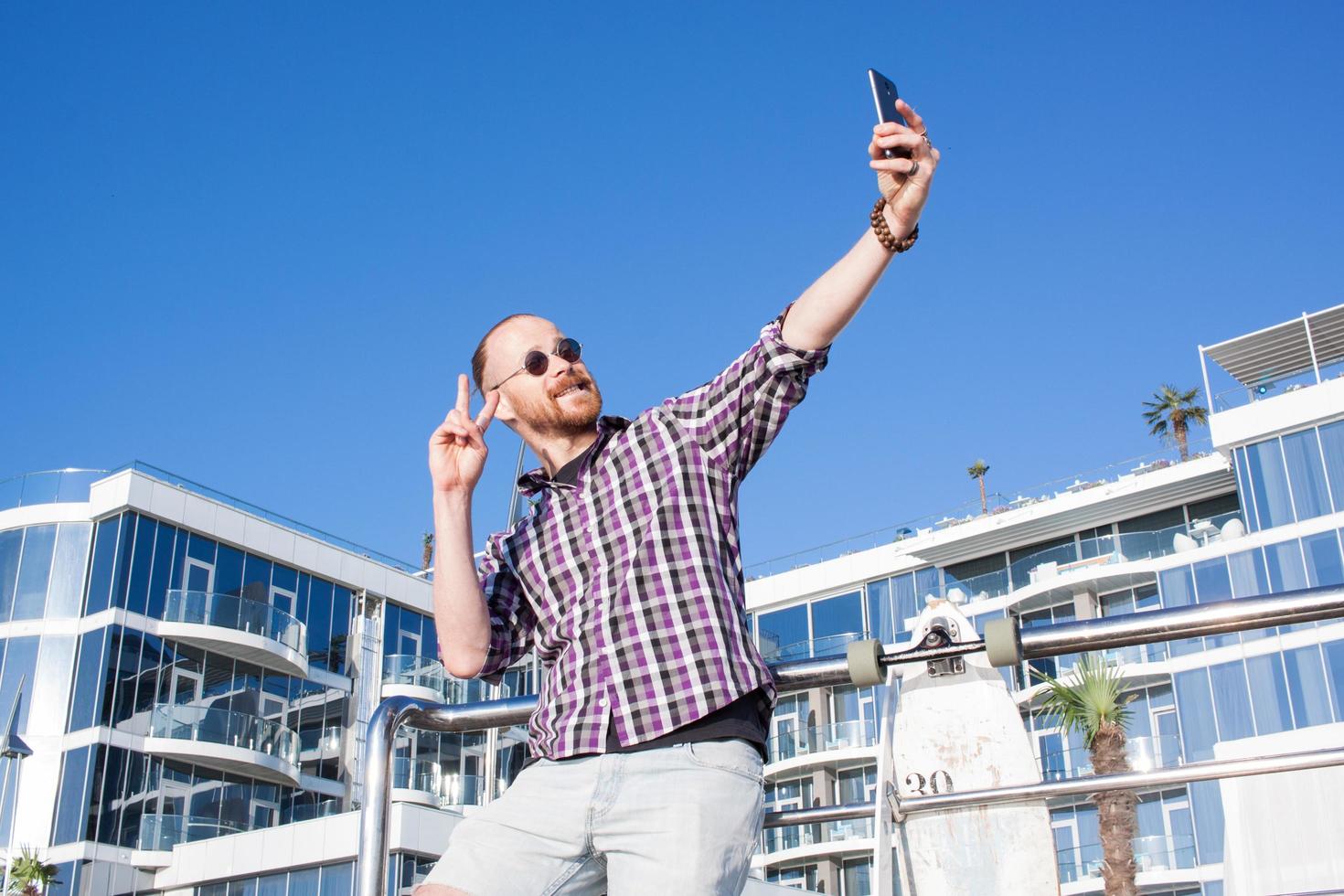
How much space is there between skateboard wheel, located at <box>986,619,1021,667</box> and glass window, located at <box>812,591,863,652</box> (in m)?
47.2

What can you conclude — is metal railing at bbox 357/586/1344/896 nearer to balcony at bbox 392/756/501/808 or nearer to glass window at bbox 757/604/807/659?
balcony at bbox 392/756/501/808

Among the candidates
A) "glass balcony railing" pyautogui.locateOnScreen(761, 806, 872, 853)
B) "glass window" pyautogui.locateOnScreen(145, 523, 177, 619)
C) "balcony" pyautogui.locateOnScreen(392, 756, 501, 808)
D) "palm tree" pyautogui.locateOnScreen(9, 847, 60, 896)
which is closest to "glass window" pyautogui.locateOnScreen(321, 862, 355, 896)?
"palm tree" pyautogui.locateOnScreen(9, 847, 60, 896)

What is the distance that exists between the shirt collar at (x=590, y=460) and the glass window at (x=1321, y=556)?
120 ft

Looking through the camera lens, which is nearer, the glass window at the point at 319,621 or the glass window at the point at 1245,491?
the glass window at the point at 1245,491

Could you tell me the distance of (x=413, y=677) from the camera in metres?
41.6

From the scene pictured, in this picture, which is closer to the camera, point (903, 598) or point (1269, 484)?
point (1269, 484)

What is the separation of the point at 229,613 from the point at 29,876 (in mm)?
8367

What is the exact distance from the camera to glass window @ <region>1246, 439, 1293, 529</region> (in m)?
37.7

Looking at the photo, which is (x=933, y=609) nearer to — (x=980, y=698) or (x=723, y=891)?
(x=980, y=698)

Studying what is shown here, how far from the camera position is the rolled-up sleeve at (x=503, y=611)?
2799 mm

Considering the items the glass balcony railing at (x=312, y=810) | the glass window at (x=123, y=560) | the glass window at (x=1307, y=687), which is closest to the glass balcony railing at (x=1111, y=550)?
the glass window at (x=1307, y=687)

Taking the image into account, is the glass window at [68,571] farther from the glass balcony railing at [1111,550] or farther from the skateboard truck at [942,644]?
the skateboard truck at [942,644]

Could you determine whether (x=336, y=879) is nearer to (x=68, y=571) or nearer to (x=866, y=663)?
(x=68, y=571)

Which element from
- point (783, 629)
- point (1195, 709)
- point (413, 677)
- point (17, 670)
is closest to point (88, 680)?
point (17, 670)
